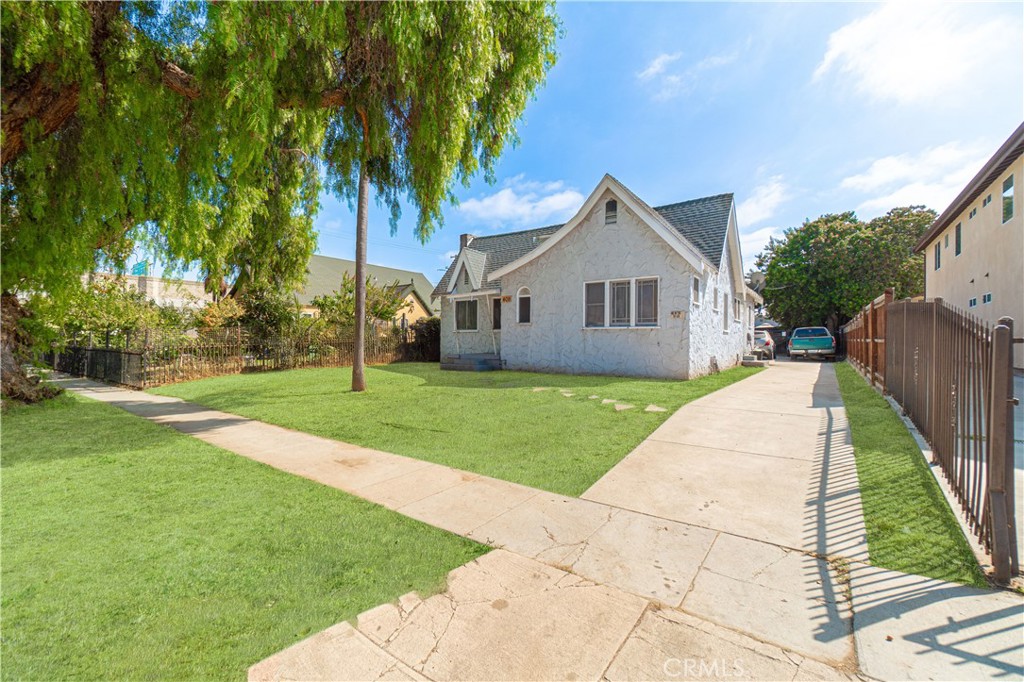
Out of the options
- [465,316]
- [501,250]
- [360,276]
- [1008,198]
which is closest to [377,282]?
[501,250]

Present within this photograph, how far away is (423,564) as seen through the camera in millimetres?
2977

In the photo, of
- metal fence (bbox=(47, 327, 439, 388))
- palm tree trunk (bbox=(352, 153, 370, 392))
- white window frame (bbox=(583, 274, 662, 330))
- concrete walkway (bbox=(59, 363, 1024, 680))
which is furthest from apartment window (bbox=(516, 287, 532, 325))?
concrete walkway (bbox=(59, 363, 1024, 680))

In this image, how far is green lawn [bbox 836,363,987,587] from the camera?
113 inches

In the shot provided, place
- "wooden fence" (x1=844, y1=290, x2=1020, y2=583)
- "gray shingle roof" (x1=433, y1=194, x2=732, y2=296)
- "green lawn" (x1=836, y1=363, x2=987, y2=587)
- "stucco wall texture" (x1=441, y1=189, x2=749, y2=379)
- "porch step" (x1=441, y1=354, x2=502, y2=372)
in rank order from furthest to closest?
"porch step" (x1=441, y1=354, x2=502, y2=372)
"gray shingle roof" (x1=433, y1=194, x2=732, y2=296)
"stucco wall texture" (x1=441, y1=189, x2=749, y2=379)
"green lawn" (x1=836, y1=363, x2=987, y2=587)
"wooden fence" (x1=844, y1=290, x2=1020, y2=583)

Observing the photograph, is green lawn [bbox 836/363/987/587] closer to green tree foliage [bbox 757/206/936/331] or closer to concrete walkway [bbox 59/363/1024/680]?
concrete walkway [bbox 59/363/1024/680]

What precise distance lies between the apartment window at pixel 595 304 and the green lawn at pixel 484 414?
2.00 meters

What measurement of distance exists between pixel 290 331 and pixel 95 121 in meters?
12.4

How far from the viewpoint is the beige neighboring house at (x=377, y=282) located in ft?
115

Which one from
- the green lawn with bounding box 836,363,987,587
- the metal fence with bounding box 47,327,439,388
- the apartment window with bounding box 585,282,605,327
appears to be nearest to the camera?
the green lawn with bounding box 836,363,987,587

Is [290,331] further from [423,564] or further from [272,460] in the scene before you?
[423,564]

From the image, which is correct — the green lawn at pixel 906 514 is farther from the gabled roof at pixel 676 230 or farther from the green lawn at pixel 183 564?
the gabled roof at pixel 676 230

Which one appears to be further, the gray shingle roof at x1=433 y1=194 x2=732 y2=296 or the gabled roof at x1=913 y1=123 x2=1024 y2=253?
the gray shingle roof at x1=433 y1=194 x2=732 y2=296

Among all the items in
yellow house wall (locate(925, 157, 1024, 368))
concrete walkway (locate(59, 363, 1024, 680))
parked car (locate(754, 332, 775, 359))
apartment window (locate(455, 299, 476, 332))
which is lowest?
concrete walkway (locate(59, 363, 1024, 680))

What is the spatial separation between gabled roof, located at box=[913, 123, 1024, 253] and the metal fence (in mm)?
18361
